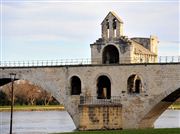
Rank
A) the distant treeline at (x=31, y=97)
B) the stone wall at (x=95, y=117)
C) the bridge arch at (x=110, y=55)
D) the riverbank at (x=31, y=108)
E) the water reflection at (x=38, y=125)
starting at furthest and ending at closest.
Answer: the distant treeline at (x=31, y=97)
the riverbank at (x=31, y=108)
the water reflection at (x=38, y=125)
the bridge arch at (x=110, y=55)
the stone wall at (x=95, y=117)

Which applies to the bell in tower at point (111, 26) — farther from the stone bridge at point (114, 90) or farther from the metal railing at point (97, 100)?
the metal railing at point (97, 100)

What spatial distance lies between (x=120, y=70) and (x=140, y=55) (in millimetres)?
3874

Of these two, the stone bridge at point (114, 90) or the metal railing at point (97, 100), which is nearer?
the stone bridge at point (114, 90)

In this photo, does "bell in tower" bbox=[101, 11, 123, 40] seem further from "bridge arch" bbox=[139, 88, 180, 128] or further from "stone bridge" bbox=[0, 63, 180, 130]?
"bridge arch" bbox=[139, 88, 180, 128]

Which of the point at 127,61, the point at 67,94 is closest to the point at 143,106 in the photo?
the point at 127,61

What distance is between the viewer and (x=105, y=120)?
45.0 meters

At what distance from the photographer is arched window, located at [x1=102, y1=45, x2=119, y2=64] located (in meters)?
50.3

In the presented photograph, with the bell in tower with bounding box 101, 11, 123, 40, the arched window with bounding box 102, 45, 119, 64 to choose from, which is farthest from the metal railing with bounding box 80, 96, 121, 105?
the bell in tower with bounding box 101, 11, 123, 40

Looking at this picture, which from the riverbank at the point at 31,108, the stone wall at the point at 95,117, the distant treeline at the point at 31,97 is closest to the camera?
the stone wall at the point at 95,117

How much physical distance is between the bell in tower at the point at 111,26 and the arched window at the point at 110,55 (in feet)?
3.79

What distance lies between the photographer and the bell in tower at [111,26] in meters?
49.3

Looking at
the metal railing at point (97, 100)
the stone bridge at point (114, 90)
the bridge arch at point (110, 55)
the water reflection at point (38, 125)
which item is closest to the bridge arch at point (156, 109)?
the stone bridge at point (114, 90)

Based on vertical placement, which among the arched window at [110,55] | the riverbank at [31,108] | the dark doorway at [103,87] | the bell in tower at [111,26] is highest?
the bell in tower at [111,26]

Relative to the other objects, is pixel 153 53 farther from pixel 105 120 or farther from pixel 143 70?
pixel 105 120
